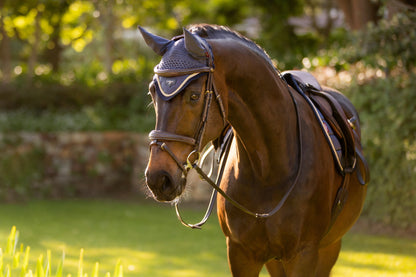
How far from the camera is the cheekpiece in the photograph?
2.77 meters

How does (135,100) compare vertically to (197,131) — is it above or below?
below

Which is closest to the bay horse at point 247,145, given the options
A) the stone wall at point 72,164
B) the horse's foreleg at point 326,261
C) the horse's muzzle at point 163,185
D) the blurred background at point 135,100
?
the horse's muzzle at point 163,185

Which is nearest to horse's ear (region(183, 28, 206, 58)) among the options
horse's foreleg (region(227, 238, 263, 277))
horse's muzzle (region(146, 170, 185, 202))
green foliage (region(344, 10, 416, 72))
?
horse's muzzle (region(146, 170, 185, 202))

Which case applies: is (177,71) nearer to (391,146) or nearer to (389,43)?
(389,43)

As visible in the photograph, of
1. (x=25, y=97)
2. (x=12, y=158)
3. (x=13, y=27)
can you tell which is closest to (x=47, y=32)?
(x=13, y=27)

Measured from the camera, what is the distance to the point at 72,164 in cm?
1266

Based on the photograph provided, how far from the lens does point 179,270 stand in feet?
22.1

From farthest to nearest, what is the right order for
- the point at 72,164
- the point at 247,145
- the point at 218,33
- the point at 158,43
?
the point at 72,164 < the point at 247,145 < the point at 218,33 < the point at 158,43

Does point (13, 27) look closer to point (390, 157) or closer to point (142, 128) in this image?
point (142, 128)

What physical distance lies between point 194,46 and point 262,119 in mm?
665

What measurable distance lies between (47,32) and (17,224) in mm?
9212

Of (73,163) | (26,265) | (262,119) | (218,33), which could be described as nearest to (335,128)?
(262,119)

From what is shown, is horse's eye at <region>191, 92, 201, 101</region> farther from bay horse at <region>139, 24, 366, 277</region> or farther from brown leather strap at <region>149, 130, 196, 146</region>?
brown leather strap at <region>149, 130, 196, 146</region>

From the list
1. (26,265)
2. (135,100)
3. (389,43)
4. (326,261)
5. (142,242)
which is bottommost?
(142,242)
